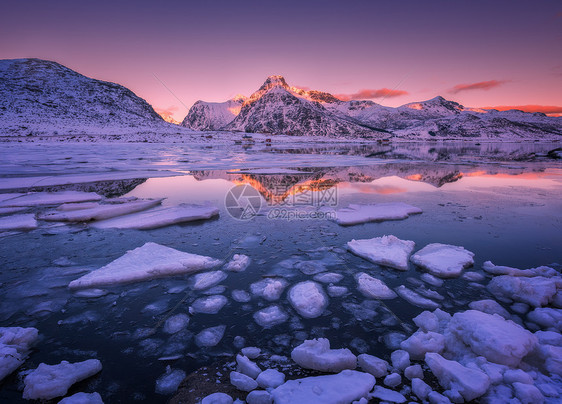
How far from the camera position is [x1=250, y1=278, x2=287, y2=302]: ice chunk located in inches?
140

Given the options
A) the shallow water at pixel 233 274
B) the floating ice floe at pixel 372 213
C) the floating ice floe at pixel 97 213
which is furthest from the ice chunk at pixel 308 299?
the floating ice floe at pixel 97 213

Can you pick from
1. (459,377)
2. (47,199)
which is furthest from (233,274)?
(47,199)

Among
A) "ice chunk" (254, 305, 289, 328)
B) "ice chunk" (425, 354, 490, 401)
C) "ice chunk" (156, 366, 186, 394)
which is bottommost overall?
"ice chunk" (156, 366, 186, 394)

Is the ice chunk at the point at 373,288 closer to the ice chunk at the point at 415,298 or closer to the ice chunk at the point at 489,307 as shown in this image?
the ice chunk at the point at 415,298

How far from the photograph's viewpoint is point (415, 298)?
3.48 m

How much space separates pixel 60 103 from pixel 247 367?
107 m

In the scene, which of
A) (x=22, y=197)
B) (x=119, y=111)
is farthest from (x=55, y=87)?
(x=22, y=197)

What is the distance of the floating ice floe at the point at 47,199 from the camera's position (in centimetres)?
754

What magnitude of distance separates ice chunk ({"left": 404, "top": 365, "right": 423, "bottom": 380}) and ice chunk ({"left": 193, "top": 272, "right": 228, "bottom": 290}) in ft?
8.62

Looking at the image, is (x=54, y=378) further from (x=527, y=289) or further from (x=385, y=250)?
(x=527, y=289)

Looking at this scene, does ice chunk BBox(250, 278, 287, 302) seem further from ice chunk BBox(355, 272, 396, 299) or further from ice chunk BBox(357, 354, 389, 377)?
ice chunk BBox(357, 354, 389, 377)

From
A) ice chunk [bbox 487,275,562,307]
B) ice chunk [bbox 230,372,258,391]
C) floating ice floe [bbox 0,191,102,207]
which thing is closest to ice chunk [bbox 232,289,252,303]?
ice chunk [bbox 230,372,258,391]

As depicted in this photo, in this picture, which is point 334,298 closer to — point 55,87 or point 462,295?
point 462,295

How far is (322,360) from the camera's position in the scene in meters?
2.35
